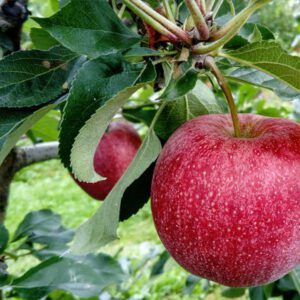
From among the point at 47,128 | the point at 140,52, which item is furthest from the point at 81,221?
the point at 140,52

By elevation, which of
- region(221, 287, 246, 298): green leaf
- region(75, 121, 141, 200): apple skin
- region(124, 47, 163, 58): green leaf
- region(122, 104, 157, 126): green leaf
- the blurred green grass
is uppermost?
region(124, 47, 163, 58): green leaf

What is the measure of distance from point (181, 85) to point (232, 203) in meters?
0.18

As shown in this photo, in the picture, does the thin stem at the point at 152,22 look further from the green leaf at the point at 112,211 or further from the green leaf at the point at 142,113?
the green leaf at the point at 142,113

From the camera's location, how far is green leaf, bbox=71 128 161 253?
802 millimetres

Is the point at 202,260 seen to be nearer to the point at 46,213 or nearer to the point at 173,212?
the point at 173,212

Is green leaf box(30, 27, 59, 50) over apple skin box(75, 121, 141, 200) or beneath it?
over

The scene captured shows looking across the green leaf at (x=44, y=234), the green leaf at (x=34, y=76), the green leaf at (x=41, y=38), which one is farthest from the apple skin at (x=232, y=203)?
the green leaf at (x=44, y=234)

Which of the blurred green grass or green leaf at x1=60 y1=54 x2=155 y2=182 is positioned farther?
the blurred green grass

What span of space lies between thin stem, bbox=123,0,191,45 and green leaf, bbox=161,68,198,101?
0.07m

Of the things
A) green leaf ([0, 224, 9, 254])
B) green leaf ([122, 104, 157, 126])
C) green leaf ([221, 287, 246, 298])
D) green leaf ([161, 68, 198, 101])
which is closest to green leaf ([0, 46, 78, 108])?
green leaf ([161, 68, 198, 101])

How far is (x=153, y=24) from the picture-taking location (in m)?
0.75

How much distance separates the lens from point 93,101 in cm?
71

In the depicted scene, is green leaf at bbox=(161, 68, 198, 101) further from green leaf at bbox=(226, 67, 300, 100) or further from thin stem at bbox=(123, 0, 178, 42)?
green leaf at bbox=(226, 67, 300, 100)

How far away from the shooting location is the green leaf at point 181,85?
692 mm
